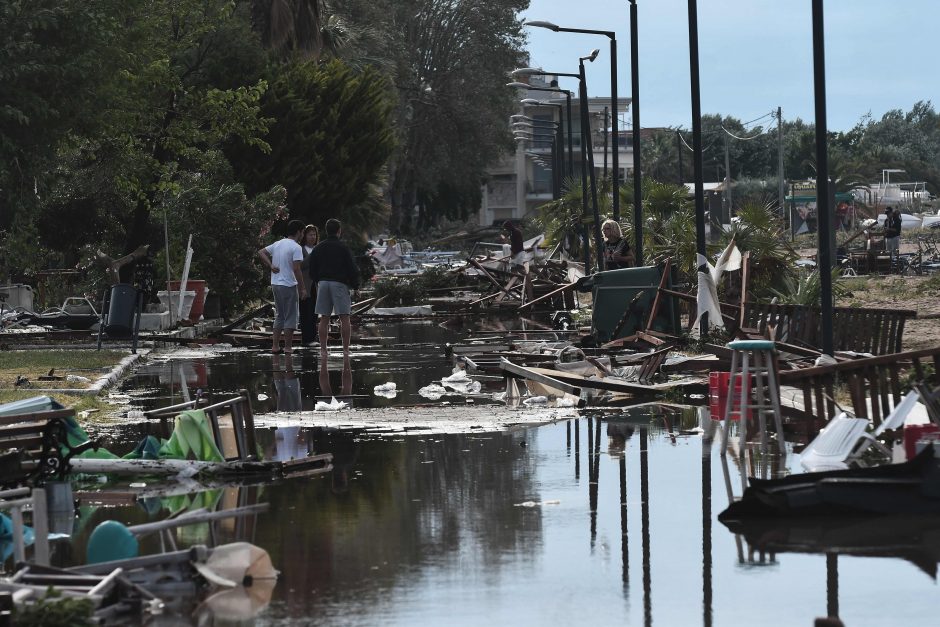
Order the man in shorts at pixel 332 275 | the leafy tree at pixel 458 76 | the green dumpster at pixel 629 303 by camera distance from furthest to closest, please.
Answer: the leafy tree at pixel 458 76 → the green dumpster at pixel 629 303 → the man in shorts at pixel 332 275

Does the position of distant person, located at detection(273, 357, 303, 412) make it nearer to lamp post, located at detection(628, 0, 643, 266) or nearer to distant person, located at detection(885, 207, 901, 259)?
lamp post, located at detection(628, 0, 643, 266)

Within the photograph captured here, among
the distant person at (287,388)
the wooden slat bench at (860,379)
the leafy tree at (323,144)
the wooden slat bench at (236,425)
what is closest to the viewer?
the wooden slat bench at (236,425)

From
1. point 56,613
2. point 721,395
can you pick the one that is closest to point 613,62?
point 721,395

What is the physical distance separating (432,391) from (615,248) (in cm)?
733

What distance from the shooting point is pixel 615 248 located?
23656 mm

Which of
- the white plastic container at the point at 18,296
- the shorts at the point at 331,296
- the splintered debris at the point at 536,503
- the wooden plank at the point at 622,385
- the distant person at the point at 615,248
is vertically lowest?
the wooden plank at the point at 622,385

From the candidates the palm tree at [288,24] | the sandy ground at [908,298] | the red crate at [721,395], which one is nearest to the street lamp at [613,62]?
the sandy ground at [908,298]

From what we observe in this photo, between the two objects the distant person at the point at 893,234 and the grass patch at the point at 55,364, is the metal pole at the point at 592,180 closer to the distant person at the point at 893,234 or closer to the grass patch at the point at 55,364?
the distant person at the point at 893,234

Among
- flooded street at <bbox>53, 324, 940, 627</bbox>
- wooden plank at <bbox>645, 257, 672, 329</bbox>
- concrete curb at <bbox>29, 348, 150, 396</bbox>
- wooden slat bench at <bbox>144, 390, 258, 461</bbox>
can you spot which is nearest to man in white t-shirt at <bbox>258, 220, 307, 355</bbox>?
concrete curb at <bbox>29, 348, 150, 396</bbox>

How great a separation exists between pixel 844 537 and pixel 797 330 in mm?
11242

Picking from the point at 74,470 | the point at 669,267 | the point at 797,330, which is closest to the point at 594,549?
the point at 74,470

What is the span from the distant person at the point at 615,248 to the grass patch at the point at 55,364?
740 centimetres

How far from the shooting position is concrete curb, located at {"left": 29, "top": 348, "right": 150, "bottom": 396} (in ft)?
53.4

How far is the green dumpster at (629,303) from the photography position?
22.1m
